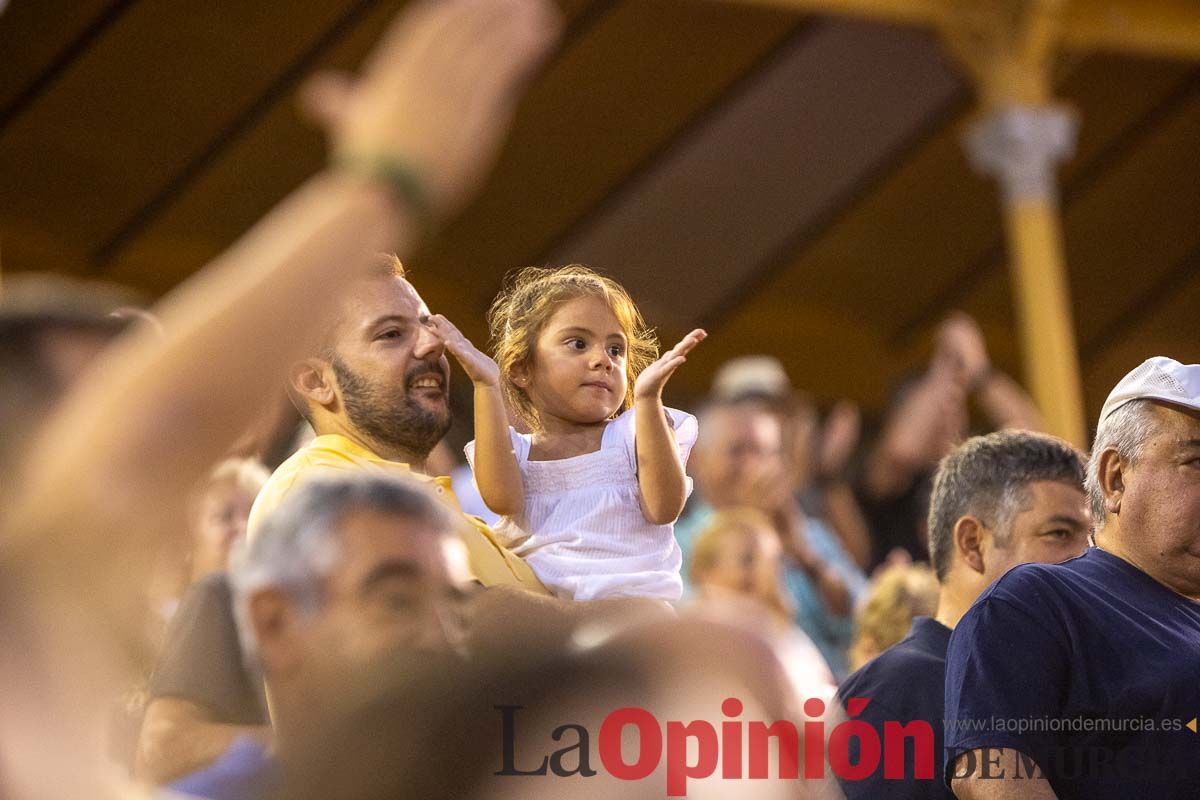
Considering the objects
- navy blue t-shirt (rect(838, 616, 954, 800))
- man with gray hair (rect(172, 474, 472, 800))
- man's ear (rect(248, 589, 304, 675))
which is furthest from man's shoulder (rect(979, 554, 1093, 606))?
man's ear (rect(248, 589, 304, 675))

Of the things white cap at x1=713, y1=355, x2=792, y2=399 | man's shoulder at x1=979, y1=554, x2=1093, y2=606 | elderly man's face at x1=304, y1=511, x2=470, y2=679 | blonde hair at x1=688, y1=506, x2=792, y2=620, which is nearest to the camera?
elderly man's face at x1=304, y1=511, x2=470, y2=679

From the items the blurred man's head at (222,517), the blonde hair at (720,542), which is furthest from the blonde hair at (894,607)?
the blurred man's head at (222,517)

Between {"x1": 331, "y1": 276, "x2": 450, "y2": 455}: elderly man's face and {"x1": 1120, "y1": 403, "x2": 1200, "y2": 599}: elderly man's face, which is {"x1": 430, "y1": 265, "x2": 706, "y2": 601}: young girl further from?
{"x1": 1120, "y1": 403, "x2": 1200, "y2": 599}: elderly man's face

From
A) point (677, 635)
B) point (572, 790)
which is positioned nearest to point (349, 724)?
point (572, 790)

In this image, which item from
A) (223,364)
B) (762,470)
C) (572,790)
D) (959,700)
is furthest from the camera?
(762,470)

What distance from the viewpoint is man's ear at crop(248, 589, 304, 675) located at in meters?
1.75

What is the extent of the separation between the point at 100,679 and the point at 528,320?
167 cm

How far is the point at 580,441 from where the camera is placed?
312 cm

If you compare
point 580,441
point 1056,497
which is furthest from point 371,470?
point 1056,497

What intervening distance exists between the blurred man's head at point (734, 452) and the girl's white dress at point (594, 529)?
→ 2504 mm

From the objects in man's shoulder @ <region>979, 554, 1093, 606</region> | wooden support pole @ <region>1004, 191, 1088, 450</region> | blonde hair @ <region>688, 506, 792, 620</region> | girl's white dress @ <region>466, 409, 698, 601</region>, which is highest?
wooden support pole @ <region>1004, 191, 1088, 450</region>

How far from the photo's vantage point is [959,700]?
9.22 ft

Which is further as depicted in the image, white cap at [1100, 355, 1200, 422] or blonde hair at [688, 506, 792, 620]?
blonde hair at [688, 506, 792, 620]

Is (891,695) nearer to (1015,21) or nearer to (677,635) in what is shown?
(677,635)
